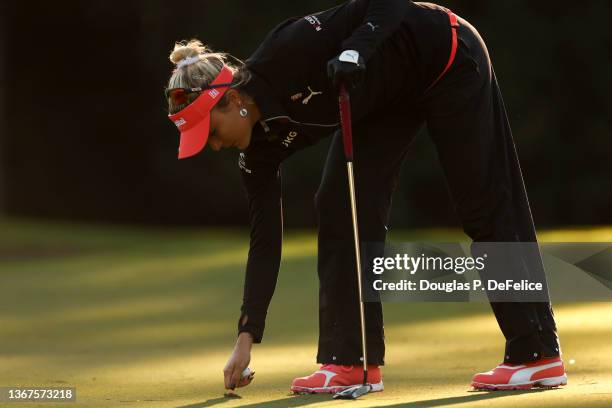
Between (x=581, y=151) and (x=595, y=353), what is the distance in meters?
12.7

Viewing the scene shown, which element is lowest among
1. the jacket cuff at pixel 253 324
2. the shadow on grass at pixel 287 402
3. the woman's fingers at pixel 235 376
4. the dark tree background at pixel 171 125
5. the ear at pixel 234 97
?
the shadow on grass at pixel 287 402

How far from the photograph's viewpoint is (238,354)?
3.97 meters

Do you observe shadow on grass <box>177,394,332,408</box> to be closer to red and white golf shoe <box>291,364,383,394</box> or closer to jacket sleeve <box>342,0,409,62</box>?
red and white golf shoe <box>291,364,383,394</box>

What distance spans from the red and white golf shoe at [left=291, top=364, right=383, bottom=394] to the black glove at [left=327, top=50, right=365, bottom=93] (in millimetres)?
982

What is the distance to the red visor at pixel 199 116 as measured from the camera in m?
3.84

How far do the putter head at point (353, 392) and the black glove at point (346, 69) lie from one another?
990 mm

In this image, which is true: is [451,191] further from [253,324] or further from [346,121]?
[253,324]

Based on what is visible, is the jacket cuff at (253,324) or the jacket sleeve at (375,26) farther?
the jacket cuff at (253,324)

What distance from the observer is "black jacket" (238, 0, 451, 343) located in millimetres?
3906

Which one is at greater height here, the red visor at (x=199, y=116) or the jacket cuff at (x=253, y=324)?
the red visor at (x=199, y=116)

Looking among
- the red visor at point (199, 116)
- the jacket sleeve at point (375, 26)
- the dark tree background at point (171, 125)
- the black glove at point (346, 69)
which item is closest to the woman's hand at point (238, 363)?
the red visor at point (199, 116)

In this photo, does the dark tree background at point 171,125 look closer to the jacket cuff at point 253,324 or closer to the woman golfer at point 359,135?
the woman golfer at point 359,135

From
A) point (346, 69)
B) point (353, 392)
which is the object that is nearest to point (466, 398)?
point (353, 392)

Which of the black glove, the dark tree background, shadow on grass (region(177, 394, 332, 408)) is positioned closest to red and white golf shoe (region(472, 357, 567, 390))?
shadow on grass (region(177, 394, 332, 408))
